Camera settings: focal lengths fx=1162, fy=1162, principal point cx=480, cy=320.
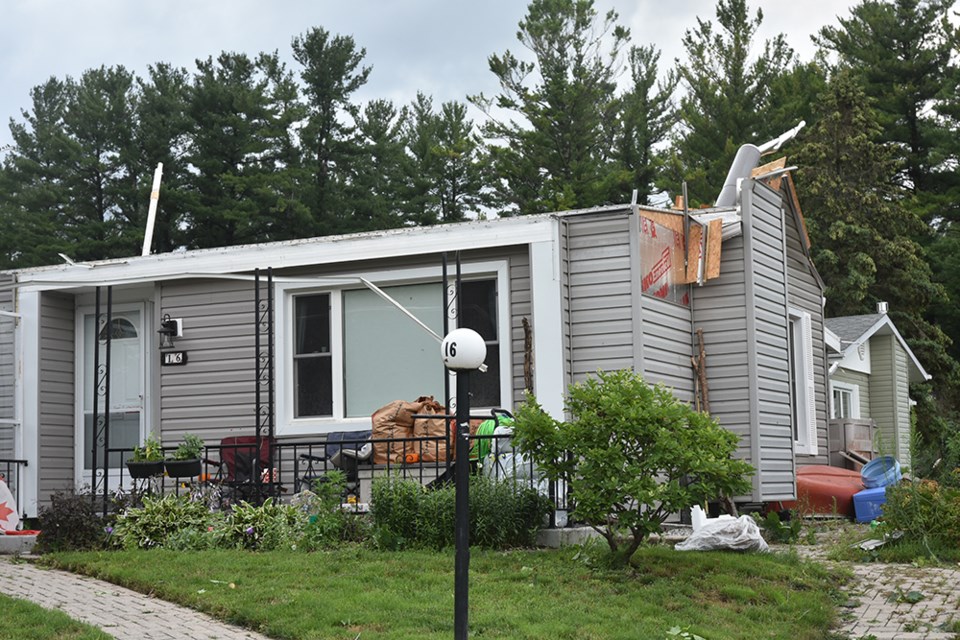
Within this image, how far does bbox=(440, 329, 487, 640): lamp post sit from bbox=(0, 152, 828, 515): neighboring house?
4.55 meters

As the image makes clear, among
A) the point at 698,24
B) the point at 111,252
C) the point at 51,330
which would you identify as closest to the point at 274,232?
the point at 111,252

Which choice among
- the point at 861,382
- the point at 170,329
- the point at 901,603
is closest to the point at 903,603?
the point at 901,603

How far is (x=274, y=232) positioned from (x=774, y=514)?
21765 millimetres

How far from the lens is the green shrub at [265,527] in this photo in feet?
30.4

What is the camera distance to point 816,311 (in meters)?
15.4

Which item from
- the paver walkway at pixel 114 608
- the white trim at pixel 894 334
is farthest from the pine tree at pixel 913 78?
the paver walkway at pixel 114 608

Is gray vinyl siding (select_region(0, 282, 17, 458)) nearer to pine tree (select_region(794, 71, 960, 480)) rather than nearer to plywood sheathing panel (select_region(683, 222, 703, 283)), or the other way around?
plywood sheathing panel (select_region(683, 222, 703, 283))

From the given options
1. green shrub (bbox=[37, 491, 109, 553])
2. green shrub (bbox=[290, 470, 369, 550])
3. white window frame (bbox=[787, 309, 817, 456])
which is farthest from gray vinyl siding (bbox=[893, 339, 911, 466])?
green shrub (bbox=[37, 491, 109, 553])

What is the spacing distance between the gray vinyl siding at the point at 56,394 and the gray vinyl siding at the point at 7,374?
32 centimetres

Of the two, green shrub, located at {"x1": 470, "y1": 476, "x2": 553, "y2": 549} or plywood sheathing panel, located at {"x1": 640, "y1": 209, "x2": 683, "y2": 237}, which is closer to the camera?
green shrub, located at {"x1": 470, "y1": 476, "x2": 553, "y2": 549}

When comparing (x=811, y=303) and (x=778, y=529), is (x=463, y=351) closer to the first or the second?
(x=778, y=529)

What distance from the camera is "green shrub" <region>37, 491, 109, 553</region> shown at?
9680 mm

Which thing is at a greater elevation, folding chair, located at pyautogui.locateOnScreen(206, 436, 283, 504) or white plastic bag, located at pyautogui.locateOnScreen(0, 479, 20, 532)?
folding chair, located at pyautogui.locateOnScreen(206, 436, 283, 504)

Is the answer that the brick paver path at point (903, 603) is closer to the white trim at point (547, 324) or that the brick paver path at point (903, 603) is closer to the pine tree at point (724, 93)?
the white trim at point (547, 324)
